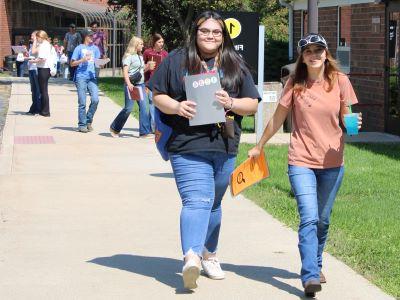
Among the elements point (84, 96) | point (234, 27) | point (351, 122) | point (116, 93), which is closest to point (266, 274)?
point (351, 122)

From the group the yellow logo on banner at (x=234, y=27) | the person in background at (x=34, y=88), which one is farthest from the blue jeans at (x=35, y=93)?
the yellow logo on banner at (x=234, y=27)

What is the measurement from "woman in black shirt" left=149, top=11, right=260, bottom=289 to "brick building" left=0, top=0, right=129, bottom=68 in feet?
144

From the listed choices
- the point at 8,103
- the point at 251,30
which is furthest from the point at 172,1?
the point at 251,30

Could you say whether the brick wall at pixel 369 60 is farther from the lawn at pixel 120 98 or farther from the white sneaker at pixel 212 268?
the white sneaker at pixel 212 268

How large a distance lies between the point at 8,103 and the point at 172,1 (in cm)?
1146

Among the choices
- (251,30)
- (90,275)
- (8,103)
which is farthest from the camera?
(8,103)

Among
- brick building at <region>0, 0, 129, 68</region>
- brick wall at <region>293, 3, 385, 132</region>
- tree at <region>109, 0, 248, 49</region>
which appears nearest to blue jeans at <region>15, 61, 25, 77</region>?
tree at <region>109, 0, 248, 49</region>

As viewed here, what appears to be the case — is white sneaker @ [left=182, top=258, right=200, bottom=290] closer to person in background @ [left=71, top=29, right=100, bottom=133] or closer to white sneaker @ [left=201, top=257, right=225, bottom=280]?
white sneaker @ [left=201, top=257, right=225, bottom=280]

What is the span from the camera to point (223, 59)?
657 centimetres

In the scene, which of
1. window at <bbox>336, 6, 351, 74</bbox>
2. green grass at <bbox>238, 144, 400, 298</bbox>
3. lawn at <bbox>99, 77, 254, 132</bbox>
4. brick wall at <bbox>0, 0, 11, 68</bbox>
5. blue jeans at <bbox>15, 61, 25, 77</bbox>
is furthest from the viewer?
brick wall at <bbox>0, 0, 11, 68</bbox>

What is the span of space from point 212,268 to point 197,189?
0.74 metres

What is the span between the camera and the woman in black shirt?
640cm

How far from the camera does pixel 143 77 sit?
1614 centimetres

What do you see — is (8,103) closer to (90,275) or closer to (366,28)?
(366,28)
